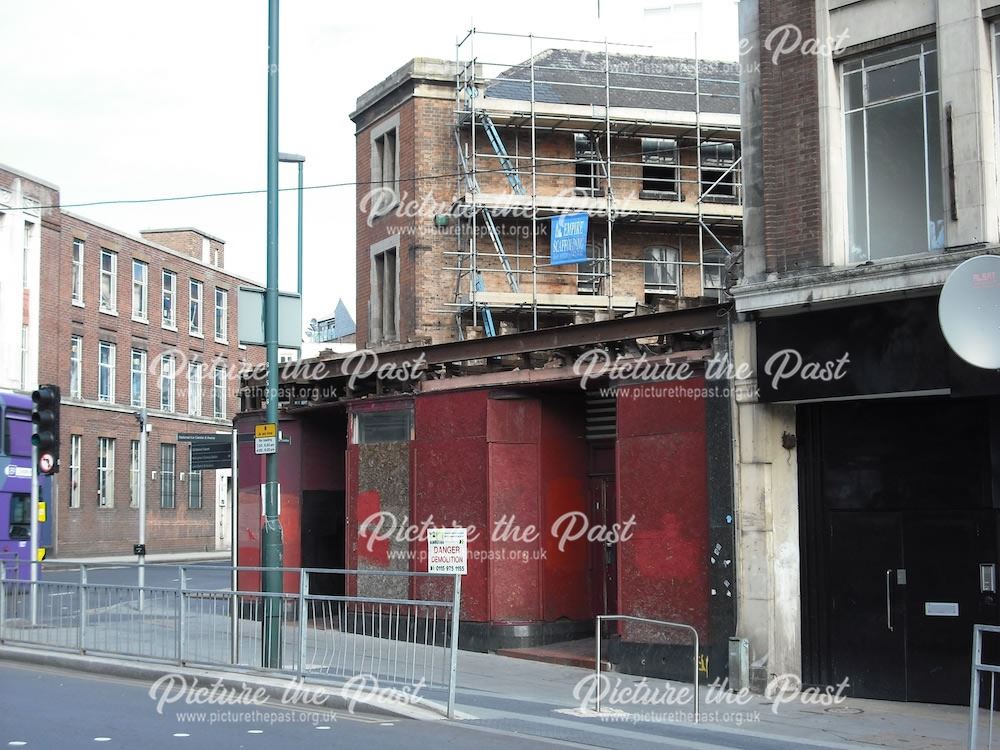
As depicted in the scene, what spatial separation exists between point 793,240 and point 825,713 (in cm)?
537

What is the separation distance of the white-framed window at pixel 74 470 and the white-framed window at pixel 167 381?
Result: 7372 millimetres

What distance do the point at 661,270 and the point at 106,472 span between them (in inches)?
1250

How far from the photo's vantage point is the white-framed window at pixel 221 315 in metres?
63.0

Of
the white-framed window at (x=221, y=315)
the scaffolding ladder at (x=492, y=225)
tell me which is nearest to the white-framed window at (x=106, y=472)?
the white-framed window at (x=221, y=315)

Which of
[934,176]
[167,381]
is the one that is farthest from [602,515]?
[167,381]

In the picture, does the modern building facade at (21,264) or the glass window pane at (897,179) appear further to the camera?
the modern building facade at (21,264)

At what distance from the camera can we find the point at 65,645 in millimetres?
16297

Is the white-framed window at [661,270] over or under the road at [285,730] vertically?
over

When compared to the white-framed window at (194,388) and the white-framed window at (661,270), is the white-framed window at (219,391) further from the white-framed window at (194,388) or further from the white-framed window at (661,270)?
the white-framed window at (661,270)

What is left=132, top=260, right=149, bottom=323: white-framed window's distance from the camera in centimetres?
5516

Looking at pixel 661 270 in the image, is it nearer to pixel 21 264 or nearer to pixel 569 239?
pixel 569 239

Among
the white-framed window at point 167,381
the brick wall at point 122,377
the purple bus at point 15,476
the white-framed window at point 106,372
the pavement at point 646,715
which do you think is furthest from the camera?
the white-framed window at point 167,381

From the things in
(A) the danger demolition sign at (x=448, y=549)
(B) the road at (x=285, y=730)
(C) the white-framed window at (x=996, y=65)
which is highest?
(C) the white-framed window at (x=996, y=65)

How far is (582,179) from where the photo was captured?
2909 centimetres
